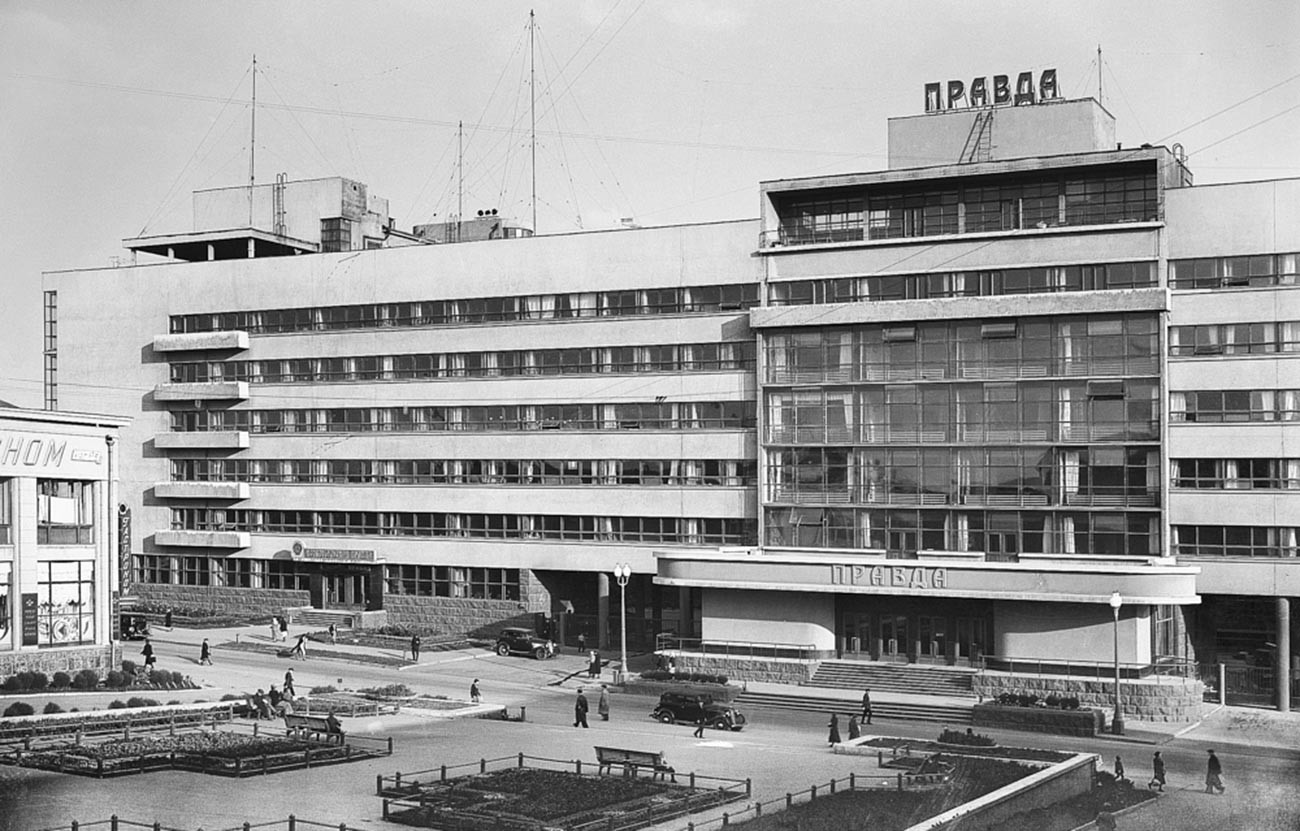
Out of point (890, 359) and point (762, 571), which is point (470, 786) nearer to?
point (762, 571)

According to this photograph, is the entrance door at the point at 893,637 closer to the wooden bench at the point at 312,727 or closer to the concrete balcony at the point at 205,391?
the wooden bench at the point at 312,727

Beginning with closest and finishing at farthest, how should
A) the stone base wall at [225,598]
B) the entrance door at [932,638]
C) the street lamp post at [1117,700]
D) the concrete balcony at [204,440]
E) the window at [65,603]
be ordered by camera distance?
the street lamp post at [1117,700], the window at [65,603], the entrance door at [932,638], the stone base wall at [225,598], the concrete balcony at [204,440]

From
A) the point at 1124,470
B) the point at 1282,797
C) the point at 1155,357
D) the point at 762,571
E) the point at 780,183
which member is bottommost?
the point at 1282,797

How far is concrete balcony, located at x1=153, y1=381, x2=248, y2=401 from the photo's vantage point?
324 ft

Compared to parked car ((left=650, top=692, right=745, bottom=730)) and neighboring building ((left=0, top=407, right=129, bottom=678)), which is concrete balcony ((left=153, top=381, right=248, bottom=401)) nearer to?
neighboring building ((left=0, top=407, right=129, bottom=678))

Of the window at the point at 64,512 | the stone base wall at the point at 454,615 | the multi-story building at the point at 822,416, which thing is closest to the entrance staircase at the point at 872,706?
the multi-story building at the point at 822,416

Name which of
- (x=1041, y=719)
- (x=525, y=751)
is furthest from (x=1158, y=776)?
(x=525, y=751)

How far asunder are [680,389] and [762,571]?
14169 millimetres

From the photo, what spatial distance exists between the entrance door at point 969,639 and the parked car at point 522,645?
2182 centimetres

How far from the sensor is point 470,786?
44.2 m

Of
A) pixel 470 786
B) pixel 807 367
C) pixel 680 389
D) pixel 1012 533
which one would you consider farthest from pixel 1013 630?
pixel 470 786

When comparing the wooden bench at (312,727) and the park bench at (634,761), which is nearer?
the park bench at (634,761)

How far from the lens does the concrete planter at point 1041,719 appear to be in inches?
2425

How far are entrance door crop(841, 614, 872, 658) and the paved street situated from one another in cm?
878
